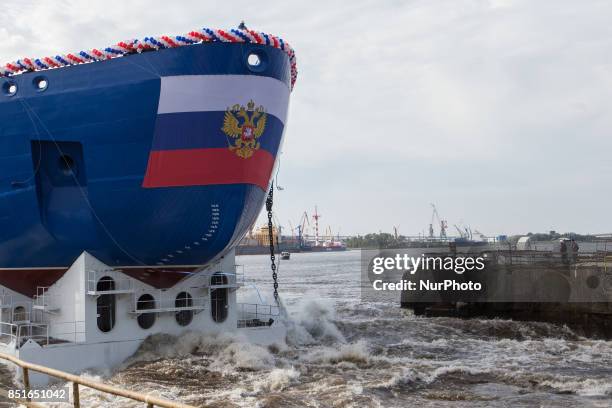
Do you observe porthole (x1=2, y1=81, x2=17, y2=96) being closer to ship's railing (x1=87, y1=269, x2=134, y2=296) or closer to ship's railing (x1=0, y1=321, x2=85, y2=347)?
ship's railing (x1=87, y1=269, x2=134, y2=296)

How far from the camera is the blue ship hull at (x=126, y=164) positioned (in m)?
17.4

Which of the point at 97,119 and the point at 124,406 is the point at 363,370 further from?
the point at 97,119

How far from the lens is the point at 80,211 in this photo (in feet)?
59.7

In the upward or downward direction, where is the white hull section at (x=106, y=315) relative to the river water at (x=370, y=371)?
upward

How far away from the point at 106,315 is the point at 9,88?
21.2 feet

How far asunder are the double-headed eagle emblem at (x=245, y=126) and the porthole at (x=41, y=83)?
4.70 meters

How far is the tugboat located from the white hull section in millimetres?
39

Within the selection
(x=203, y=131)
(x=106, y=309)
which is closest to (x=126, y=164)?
(x=203, y=131)

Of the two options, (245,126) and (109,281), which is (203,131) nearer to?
(245,126)

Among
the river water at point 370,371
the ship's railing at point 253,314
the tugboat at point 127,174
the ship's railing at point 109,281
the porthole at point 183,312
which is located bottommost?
the river water at point 370,371

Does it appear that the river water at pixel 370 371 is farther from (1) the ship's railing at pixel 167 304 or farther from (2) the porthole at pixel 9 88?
(2) the porthole at pixel 9 88

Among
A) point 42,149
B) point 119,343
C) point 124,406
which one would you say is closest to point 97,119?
point 42,149

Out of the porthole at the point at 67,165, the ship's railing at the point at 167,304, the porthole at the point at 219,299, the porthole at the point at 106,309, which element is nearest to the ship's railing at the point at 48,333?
the porthole at the point at 106,309

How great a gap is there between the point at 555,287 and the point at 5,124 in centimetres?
2318
